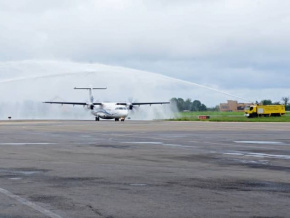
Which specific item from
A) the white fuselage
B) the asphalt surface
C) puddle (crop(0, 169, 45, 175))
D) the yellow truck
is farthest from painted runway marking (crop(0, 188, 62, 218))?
the yellow truck

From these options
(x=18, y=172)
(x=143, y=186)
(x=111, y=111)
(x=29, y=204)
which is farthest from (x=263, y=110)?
(x=29, y=204)

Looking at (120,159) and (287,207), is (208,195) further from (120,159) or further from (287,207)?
(120,159)

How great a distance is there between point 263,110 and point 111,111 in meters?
28.0

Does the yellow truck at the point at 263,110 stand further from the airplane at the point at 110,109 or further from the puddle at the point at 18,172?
the puddle at the point at 18,172

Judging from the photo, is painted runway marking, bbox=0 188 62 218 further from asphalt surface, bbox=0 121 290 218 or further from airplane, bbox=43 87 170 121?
airplane, bbox=43 87 170 121

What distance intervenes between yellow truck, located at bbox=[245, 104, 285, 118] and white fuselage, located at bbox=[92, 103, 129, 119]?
22740 mm

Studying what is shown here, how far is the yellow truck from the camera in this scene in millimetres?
107062

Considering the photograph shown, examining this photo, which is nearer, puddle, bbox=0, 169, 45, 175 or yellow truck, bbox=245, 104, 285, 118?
puddle, bbox=0, 169, 45, 175

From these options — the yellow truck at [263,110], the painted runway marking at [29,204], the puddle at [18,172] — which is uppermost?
the yellow truck at [263,110]

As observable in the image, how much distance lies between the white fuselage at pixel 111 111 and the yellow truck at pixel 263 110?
2274 cm

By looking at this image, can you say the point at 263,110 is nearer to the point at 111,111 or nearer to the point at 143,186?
the point at 111,111

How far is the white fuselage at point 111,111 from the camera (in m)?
97.9

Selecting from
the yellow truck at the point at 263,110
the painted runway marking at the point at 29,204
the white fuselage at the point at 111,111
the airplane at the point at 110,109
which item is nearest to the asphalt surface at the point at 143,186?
the painted runway marking at the point at 29,204

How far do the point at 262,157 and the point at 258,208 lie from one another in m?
11.5
